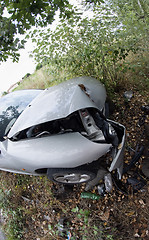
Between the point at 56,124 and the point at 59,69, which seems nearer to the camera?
the point at 56,124

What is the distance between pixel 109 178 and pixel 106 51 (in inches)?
84.7

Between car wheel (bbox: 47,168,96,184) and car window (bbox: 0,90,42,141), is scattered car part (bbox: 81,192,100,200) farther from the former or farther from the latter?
car window (bbox: 0,90,42,141)

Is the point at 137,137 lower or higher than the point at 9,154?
lower

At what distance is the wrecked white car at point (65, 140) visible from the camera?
2.01 metres

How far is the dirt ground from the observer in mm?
2088

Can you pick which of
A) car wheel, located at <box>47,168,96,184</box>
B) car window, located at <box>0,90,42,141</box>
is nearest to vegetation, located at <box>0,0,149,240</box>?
car wheel, located at <box>47,168,96,184</box>

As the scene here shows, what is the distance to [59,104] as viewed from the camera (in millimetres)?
2250

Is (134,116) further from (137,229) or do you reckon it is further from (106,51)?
(137,229)

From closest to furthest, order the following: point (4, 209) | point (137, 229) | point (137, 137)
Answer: point (137, 229) < point (137, 137) < point (4, 209)

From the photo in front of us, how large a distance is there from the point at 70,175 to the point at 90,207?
21.6 inches

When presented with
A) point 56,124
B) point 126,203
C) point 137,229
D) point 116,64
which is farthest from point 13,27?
point 137,229

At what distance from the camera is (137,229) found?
1994mm

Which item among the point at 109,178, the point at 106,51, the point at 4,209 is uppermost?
the point at 106,51

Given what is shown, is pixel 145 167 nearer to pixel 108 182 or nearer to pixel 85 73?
pixel 108 182
